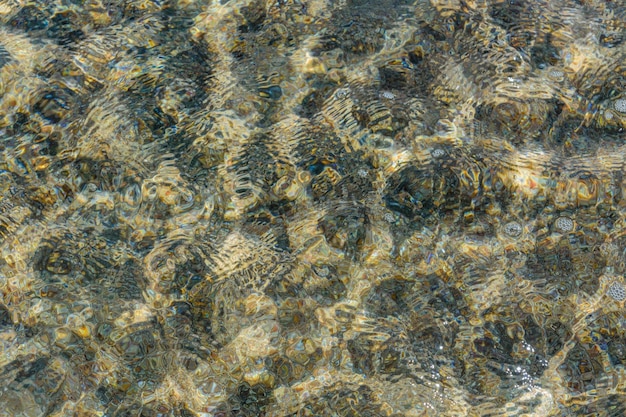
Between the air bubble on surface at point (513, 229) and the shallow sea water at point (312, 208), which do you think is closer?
the shallow sea water at point (312, 208)

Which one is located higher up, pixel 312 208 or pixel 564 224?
pixel 312 208

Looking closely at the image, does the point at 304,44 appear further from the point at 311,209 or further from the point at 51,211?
the point at 51,211

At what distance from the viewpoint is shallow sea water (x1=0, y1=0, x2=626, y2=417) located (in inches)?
67.6

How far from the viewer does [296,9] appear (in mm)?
2312

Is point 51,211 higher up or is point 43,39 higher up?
point 43,39

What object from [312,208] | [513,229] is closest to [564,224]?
[513,229]

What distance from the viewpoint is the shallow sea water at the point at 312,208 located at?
172cm

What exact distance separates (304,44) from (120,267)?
0.95 metres

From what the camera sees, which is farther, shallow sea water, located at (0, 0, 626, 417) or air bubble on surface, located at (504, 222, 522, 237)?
air bubble on surface, located at (504, 222, 522, 237)

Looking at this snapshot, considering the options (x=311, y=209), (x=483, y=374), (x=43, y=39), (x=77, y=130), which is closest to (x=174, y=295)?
Result: (x=311, y=209)

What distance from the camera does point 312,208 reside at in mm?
1978

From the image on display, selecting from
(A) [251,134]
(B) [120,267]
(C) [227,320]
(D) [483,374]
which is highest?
(A) [251,134]

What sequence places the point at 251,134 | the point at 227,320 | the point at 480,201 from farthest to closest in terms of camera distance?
the point at 251,134 < the point at 480,201 < the point at 227,320

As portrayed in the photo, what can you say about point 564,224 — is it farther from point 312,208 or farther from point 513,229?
point 312,208
